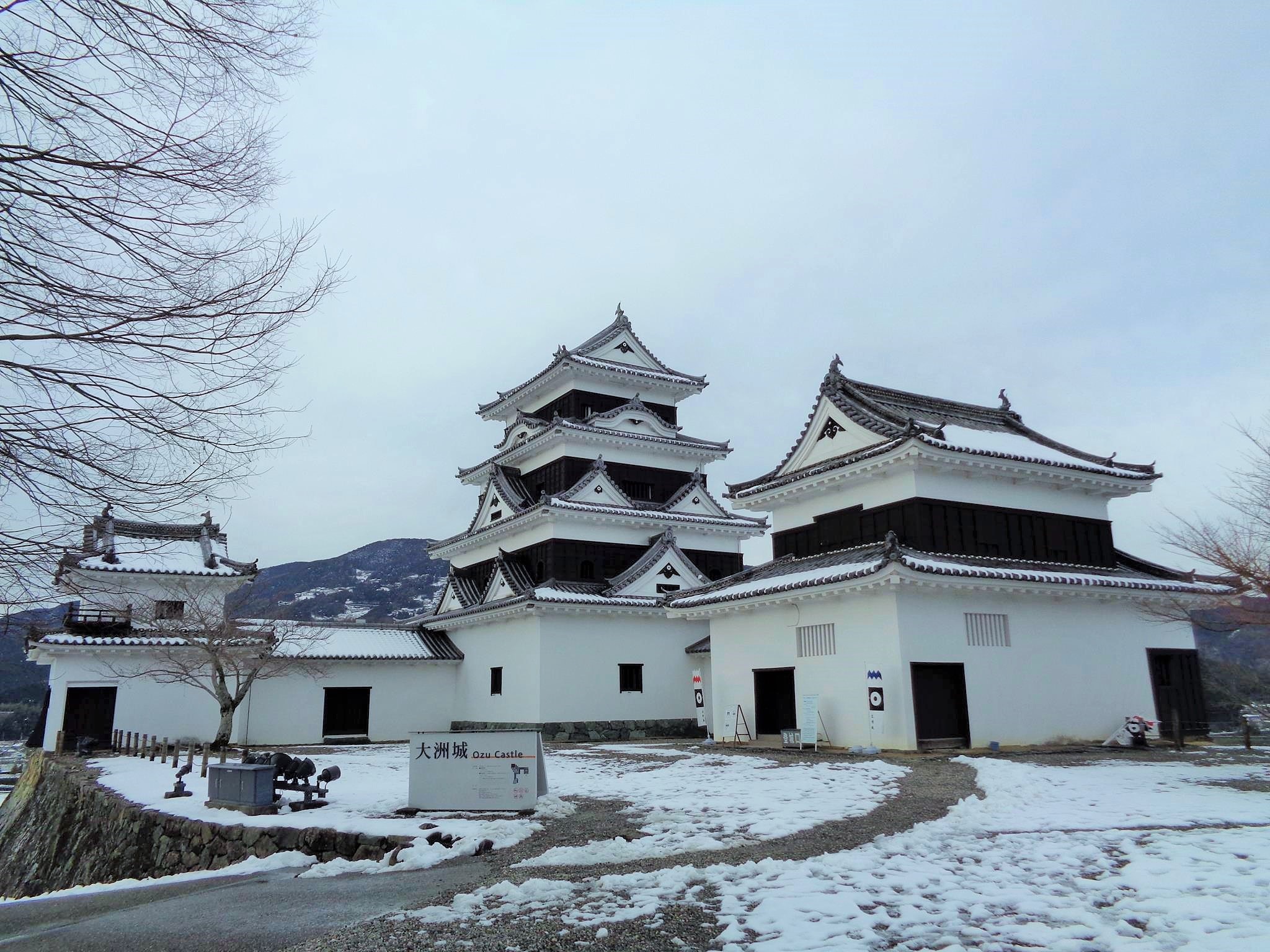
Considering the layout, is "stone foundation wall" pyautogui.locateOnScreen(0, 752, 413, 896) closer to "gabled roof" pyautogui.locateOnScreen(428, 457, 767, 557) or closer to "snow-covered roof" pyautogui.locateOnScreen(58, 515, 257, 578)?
"snow-covered roof" pyautogui.locateOnScreen(58, 515, 257, 578)

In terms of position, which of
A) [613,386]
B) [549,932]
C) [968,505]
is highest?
[613,386]

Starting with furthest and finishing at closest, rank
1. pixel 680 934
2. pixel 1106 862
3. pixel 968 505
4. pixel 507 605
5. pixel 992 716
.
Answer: pixel 507 605
pixel 968 505
pixel 992 716
pixel 1106 862
pixel 680 934

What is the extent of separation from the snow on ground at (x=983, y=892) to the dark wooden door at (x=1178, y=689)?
14.4 m

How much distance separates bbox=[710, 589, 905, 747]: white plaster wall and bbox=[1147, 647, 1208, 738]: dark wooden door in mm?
8970

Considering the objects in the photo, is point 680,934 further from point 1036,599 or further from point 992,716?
point 1036,599

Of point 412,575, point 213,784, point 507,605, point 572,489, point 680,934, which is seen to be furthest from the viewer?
point 412,575

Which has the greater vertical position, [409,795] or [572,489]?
[572,489]

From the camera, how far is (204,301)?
20.4 ft

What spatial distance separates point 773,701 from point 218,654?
16016 mm

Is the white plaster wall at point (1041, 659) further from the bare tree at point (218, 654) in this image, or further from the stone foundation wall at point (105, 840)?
the bare tree at point (218, 654)

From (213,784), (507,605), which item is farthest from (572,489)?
(213,784)

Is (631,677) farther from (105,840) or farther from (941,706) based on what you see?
(105,840)

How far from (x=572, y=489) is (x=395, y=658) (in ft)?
32.7

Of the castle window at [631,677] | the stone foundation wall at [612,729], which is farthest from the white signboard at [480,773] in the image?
the castle window at [631,677]
